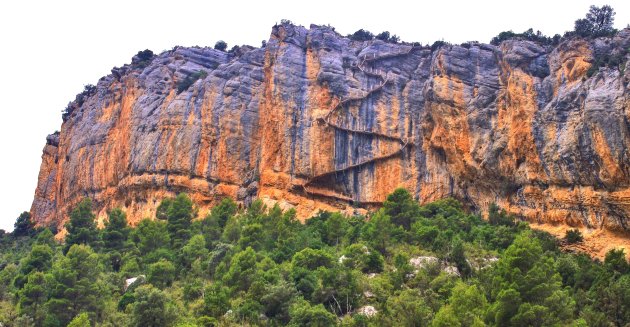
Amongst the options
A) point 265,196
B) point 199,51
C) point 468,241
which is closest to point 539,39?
point 468,241

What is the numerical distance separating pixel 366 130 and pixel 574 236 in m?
23.2

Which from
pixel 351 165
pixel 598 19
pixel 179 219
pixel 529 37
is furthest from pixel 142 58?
pixel 598 19

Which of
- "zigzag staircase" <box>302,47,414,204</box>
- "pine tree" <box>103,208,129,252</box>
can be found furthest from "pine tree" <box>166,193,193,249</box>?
"zigzag staircase" <box>302,47,414,204</box>

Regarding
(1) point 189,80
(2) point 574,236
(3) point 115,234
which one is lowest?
(3) point 115,234

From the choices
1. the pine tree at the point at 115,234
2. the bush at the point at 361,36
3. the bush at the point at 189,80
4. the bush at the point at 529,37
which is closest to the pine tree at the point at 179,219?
the pine tree at the point at 115,234

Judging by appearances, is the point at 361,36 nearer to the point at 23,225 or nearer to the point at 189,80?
the point at 189,80

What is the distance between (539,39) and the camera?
60.8m

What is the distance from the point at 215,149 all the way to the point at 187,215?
33.6ft

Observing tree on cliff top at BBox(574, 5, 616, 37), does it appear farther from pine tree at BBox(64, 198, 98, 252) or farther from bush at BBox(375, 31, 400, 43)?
pine tree at BBox(64, 198, 98, 252)

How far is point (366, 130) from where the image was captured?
63.8m

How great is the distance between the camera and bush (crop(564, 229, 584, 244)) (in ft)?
151

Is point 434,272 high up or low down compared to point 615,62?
down

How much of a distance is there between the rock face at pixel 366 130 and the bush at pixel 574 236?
986 mm

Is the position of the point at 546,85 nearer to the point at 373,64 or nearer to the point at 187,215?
the point at 373,64
